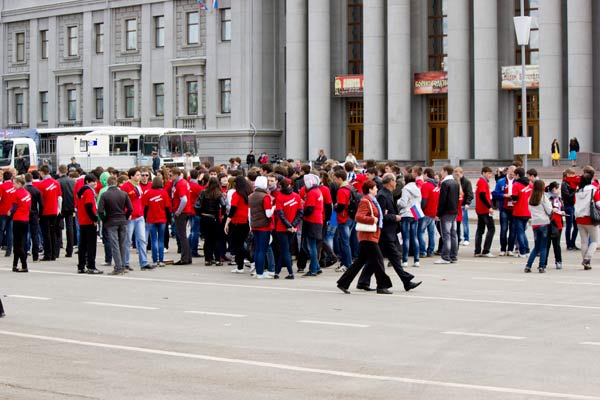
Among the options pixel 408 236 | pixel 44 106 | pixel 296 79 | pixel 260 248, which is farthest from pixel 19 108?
pixel 260 248

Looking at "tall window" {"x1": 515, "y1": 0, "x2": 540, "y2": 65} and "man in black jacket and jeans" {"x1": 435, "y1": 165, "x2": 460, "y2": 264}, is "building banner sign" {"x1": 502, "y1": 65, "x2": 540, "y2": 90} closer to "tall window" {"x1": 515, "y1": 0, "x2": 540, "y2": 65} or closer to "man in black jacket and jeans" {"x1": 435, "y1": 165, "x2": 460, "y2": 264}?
"tall window" {"x1": 515, "y1": 0, "x2": 540, "y2": 65}

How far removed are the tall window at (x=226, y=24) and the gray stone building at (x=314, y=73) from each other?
9cm

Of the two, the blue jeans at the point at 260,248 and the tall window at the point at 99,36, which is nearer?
the blue jeans at the point at 260,248

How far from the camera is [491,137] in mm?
60562

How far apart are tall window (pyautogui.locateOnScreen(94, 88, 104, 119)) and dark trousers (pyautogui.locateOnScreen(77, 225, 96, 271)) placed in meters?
56.2

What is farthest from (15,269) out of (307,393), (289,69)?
(289,69)

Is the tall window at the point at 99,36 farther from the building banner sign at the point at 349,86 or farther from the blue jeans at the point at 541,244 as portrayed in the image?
the blue jeans at the point at 541,244

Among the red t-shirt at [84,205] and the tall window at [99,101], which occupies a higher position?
the tall window at [99,101]

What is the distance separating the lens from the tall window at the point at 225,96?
2815 inches

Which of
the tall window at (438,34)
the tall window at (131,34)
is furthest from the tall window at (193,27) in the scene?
the tall window at (438,34)

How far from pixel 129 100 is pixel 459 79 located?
80.5ft

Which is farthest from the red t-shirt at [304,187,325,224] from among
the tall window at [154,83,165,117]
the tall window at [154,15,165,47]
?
the tall window at [154,15,165,47]

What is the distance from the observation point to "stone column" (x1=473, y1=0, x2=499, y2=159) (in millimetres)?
60094

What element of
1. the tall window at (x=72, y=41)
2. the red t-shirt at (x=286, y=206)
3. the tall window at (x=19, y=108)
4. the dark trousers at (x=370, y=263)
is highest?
the tall window at (x=72, y=41)
